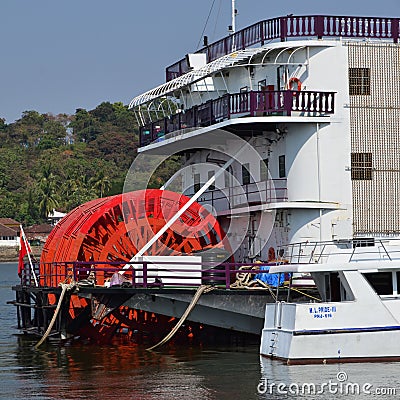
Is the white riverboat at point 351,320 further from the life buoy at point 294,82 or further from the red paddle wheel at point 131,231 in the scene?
the red paddle wheel at point 131,231

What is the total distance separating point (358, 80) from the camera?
26234 millimetres

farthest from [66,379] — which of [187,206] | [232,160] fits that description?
[232,160]

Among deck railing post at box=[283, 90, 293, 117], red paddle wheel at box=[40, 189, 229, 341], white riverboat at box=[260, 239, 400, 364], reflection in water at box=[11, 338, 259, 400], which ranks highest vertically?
deck railing post at box=[283, 90, 293, 117]

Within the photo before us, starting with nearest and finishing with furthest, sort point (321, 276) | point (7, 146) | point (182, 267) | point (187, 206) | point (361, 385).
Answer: point (361, 385) → point (321, 276) → point (182, 267) → point (187, 206) → point (7, 146)

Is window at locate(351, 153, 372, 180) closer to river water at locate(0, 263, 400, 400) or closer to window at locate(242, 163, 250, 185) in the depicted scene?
window at locate(242, 163, 250, 185)


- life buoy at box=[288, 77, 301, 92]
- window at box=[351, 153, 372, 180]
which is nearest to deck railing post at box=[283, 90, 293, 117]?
life buoy at box=[288, 77, 301, 92]

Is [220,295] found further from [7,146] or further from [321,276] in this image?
[7,146]

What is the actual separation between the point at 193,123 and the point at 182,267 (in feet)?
16.7

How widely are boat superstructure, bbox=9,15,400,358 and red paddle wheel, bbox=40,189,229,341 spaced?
0.13 ft

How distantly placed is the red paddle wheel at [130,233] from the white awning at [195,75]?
3270mm

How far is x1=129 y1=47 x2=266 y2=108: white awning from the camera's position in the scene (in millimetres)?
26969

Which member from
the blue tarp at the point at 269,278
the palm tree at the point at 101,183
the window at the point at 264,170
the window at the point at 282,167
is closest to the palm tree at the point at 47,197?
the palm tree at the point at 101,183

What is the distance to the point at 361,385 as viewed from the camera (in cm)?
1850

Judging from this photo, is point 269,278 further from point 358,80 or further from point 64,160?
point 64,160
